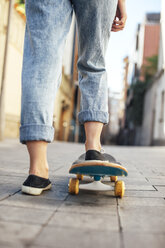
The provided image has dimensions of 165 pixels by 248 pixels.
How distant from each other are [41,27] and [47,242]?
44.9 inches

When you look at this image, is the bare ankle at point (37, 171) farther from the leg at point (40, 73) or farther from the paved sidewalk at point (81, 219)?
the paved sidewalk at point (81, 219)

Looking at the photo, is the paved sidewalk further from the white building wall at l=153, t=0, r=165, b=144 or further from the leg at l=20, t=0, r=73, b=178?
the white building wall at l=153, t=0, r=165, b=144

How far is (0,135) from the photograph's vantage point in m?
6.96

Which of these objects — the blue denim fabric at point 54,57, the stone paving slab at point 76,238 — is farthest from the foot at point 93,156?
the stone paving slab at point 76,238

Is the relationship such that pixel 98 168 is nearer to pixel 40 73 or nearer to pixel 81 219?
pixel 81 219

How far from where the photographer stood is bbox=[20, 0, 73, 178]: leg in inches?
61.6

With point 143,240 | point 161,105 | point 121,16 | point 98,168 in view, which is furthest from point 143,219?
point 161,105

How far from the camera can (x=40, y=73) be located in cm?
161

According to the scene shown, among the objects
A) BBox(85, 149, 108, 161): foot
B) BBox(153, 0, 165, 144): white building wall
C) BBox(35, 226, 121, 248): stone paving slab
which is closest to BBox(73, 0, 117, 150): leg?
BBox(85, 149, 108, 161): foot

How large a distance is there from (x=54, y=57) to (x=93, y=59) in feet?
0.91

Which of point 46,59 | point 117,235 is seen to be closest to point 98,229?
point 117,235

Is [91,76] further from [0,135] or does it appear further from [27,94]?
[0,135]

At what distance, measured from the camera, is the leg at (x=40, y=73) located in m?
1.56

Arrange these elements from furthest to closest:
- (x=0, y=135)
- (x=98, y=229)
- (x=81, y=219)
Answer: (x=0, y=135) < (x=81, y=219) < (x=98, y=229)
